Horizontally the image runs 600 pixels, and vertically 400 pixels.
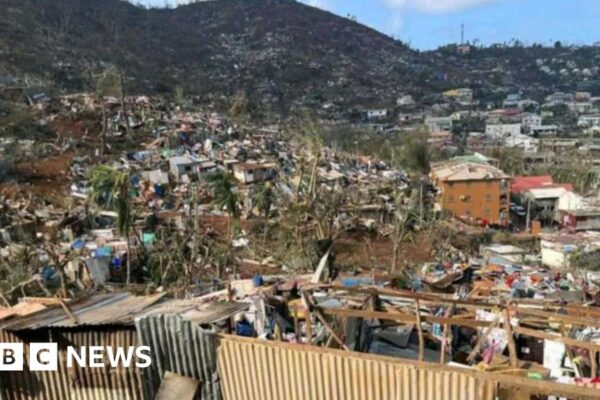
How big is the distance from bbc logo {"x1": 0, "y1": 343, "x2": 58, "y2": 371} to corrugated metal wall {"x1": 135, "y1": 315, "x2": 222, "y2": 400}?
0.77m

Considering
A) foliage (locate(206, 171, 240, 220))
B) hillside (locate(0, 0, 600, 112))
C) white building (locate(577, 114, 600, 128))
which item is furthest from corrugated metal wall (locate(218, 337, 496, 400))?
white building (locate(577, 114, 600, 128))

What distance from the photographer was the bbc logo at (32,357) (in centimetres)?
431

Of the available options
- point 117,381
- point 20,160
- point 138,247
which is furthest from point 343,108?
point 117,381

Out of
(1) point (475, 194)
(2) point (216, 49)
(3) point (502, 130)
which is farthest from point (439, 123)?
(2) point (216, 49)

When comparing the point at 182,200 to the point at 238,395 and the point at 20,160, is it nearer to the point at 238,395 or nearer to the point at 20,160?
the point at 20,160

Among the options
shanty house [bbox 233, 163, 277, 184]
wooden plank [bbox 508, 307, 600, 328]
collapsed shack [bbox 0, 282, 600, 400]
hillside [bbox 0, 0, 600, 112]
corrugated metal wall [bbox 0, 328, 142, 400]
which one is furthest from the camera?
hillside [bbox 0, 0, 600, 112]

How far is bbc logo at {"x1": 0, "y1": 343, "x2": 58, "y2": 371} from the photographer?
4.31m

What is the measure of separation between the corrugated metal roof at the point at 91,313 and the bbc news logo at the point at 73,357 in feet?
0.52

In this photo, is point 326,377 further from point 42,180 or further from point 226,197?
point 42,180

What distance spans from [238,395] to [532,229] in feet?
86.2

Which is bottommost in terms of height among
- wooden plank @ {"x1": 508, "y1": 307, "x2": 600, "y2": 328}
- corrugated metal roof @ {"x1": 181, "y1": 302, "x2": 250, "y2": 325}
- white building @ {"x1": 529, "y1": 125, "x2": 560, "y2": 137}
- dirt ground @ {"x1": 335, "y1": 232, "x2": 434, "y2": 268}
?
dirt ground @ {"x1": 335, "y1": 232, "x2": 434, "y2": 268}

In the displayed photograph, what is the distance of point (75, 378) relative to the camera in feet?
14.1

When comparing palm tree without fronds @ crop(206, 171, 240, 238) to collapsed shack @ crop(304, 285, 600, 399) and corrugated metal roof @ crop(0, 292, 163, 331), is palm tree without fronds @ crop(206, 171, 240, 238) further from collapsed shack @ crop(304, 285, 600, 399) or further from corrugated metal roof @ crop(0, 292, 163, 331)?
collapsed shack @ crop(304, 285, 600, 399)

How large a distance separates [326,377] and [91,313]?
208 centimetres
